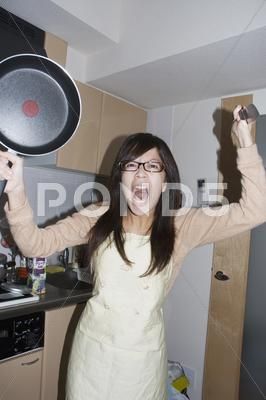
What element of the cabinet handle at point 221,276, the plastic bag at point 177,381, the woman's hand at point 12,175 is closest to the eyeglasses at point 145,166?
the woman's hand at point 12,175

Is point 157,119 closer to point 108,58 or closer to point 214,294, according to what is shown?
point 108,58

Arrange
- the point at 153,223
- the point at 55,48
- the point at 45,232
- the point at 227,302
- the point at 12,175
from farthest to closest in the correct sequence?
the point at 227,302, the point at 55,48, the point at 153,223, the point at 45,232, the point at 12,175

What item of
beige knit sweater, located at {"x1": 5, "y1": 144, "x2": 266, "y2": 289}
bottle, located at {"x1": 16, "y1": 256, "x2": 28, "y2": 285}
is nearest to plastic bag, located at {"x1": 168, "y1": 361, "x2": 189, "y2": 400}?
bottle, located at {"x1": 16, "y1": 256, "x2": 28, "y2": 285}

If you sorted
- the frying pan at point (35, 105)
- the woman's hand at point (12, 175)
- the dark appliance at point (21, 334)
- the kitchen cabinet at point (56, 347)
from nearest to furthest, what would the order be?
the woman's hand at point (12, 175) → the frying pan at point (35, 105) → the dark appliance at point (21, 334) → the kitchen cabinet at point (56, 347)

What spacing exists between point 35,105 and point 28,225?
32 cm

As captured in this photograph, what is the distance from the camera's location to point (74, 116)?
2.70 feet

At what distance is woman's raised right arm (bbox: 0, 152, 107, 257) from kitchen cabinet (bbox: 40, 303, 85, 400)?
63 centimetres

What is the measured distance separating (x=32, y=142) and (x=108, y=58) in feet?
3.25

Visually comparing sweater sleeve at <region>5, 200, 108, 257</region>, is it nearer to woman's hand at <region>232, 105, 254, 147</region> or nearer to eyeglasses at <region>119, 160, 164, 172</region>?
eyeglasses at <region>119, 160, 164, 172</region>

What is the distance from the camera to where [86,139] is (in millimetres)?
1606

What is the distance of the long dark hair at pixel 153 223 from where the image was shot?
78 cm

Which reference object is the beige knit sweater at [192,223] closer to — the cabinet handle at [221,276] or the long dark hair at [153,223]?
the long dark hair at [153,223]

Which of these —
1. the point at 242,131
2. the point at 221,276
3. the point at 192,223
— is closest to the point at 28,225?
the point at 192,223

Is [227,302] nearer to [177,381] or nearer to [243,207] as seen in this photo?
[177,381]
